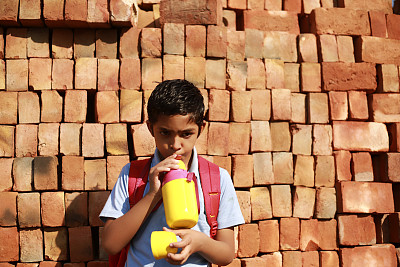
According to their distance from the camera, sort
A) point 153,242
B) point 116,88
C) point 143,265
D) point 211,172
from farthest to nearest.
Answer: point 116,88
point 211,172
point 143,265
point 153,242

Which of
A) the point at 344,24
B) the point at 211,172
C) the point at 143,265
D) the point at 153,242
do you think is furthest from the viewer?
the point at 344,24

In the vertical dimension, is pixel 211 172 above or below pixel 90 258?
above

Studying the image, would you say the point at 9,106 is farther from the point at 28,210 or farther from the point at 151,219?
the point at 151,219

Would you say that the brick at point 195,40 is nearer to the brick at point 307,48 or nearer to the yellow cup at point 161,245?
the brick at point 307,48

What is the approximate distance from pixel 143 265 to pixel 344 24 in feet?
9.73

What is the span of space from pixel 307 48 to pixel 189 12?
1.14 metres

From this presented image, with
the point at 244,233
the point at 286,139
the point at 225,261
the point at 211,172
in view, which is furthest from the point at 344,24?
the point at 225,261

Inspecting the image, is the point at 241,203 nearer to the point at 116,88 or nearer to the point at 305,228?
the point at 305,228

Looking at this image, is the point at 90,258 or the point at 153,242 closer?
the point at 153,242

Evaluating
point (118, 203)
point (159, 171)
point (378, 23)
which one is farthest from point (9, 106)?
point (378, 23)

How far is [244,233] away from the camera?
3188 mm

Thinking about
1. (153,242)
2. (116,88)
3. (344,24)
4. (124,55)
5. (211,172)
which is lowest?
(153,242)

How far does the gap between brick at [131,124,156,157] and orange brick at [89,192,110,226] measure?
0.43 m

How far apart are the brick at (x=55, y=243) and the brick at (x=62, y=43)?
144cm
